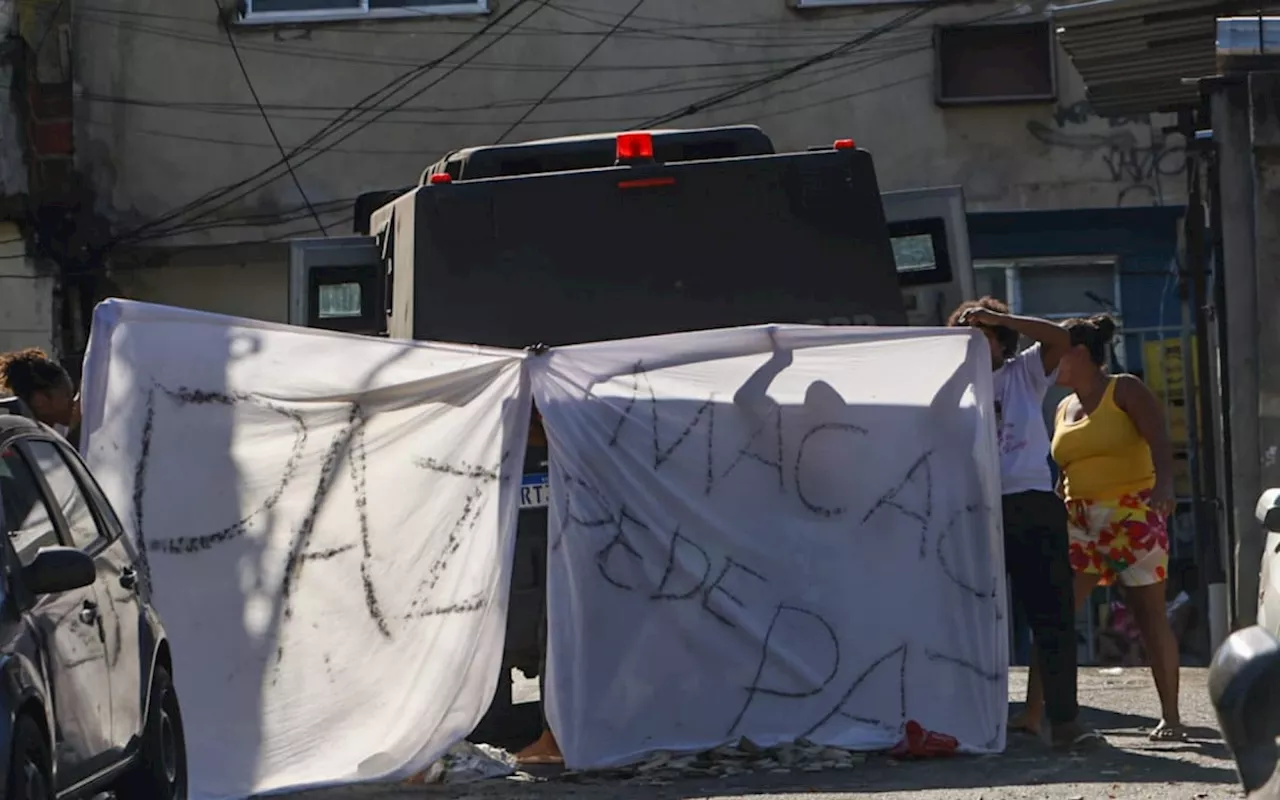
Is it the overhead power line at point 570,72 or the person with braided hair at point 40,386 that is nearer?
the person with braided hair at point 40,386

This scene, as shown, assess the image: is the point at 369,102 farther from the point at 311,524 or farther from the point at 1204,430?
the point at 311,524

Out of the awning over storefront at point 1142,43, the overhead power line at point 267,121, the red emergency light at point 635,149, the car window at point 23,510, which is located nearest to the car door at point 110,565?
the car window at point 23,510

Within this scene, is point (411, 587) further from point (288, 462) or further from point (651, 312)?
point (651, 312)

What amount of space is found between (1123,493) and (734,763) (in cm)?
200

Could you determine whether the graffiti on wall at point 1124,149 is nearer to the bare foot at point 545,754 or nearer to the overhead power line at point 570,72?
the overhead power line at point 570,72

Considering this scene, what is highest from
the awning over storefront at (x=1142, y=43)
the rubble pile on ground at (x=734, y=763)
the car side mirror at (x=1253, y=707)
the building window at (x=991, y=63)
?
the building window at (x=991, y=63)

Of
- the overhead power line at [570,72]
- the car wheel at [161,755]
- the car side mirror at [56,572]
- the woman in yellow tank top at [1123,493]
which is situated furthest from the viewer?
the overhead power line at [570,72]

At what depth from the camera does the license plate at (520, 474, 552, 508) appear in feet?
27.8

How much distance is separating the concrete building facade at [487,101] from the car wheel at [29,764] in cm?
1379

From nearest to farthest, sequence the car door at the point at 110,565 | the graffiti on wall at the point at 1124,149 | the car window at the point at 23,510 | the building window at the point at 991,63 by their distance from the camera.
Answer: the car window at the point at 23,510 → the car door at the point at 110,565 → the graffiti on wall at the point at 1124,149 → the building window at the point at 991,63

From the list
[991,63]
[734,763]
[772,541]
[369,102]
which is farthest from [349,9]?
[734,763]

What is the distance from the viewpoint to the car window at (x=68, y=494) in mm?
6477

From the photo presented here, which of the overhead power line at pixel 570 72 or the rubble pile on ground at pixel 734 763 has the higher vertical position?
the overhead power line at pixel 570 72

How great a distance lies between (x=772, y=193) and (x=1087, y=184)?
9855mm
